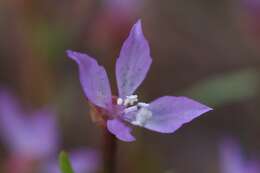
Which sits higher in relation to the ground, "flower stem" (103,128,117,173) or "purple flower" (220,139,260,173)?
"flower stem" (103,128,117,173)

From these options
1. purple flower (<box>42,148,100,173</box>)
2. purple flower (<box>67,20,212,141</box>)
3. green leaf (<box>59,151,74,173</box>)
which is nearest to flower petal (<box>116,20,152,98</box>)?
purple flower (<box>67,20,212,141</box>)

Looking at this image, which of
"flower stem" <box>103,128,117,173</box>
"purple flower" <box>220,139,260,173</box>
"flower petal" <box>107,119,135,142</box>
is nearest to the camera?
"flower petal" <box>107,119,135,142</box>

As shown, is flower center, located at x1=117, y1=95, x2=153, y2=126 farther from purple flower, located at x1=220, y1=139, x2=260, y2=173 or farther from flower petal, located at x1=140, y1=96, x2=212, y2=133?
purple flower, located at x1=220, y1=139, x2=260, y2=173

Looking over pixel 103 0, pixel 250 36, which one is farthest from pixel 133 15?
pixel 250 36

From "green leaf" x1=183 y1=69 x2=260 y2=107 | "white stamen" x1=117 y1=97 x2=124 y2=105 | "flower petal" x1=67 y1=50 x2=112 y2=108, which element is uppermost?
"flower petal" x1=67 y1=50 x2=112 y2=108

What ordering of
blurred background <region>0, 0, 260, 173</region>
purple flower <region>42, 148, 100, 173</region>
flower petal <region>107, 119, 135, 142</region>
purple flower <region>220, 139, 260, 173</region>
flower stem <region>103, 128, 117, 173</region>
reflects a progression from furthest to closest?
blurred background <region>0, 0, 260, 173</region>, purple flower <region>42, 148, 100, 173</region>, purple flower <region>220, 139, 260, 173</region>, flower stem <region>103, 128, 117, 173</region>, flower petal <region>107, 119, 135, 142</region>

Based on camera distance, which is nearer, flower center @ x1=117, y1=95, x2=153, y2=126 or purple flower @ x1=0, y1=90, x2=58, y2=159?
flower center @ x1=117, y1=95, x2=153, y2=126

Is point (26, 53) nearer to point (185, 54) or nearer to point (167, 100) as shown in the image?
point (185, 54)

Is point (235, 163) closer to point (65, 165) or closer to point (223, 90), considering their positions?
point (223, 90)

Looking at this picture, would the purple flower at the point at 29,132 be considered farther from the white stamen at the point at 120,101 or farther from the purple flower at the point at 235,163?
the white stamen at the point at 120,101
